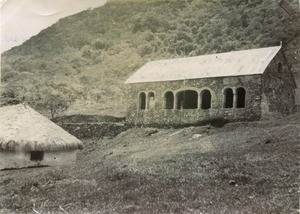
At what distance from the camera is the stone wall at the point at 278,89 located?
8.38 m

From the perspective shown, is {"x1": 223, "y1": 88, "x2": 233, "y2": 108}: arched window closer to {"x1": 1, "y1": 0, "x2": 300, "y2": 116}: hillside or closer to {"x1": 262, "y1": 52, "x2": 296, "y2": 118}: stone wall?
{"x1": 262, "y1": 52, "x2": 296, "y2": 118}: stone wall

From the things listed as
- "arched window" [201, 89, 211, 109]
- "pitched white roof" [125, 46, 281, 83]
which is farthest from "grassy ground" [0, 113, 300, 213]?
"pitched white roof" [125, 46, 281, 83]

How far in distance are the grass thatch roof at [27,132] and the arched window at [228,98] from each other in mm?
3537

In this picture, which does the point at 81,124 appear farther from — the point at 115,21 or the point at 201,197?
the point at 201,197

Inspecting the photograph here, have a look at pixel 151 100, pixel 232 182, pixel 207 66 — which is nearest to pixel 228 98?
pixel 207 66

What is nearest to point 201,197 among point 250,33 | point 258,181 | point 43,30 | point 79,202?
point 258,181

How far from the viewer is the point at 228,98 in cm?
887

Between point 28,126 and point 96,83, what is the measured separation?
7.50 ft

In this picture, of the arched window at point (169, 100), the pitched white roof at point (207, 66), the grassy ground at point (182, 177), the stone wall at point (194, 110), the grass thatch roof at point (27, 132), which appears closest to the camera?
the grassy ground at point (182, 177)

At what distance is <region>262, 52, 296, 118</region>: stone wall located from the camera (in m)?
8.38

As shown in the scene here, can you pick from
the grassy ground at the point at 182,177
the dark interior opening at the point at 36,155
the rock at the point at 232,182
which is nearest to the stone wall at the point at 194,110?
the grassy ground at the point at 182,177

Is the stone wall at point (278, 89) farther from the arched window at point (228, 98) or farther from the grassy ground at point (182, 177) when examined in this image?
the arched window at point (228, 98)

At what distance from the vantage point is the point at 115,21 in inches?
322

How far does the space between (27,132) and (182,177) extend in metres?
4.66
